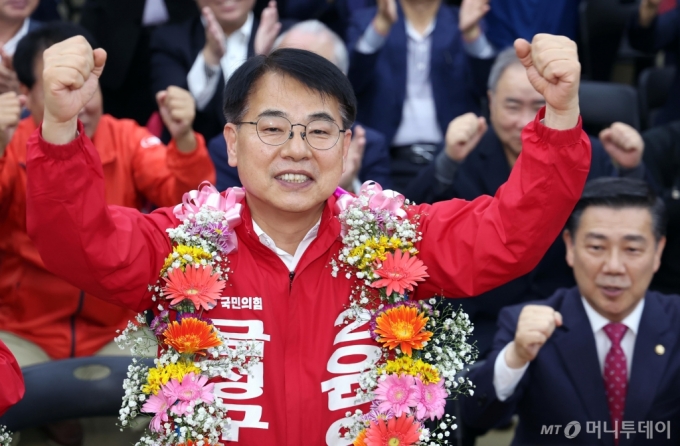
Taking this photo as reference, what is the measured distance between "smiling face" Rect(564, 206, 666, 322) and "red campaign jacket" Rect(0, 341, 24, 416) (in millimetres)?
2427

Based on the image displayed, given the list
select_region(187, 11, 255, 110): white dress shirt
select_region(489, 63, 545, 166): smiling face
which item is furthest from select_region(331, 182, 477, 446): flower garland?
select_region(187, 11, 255, 110): white dress shirt

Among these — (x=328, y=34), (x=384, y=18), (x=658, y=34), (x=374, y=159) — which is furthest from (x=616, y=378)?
(x=658, y=34)

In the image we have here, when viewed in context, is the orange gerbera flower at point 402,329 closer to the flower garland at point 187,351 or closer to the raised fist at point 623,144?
the flower garland at point 187,351

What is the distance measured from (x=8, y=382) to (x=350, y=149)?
239cm

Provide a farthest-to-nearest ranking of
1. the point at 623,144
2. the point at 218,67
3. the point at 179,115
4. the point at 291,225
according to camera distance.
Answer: the point at 218,67 < the point at 623,144 < the point at 179,115 < the point at 291,225

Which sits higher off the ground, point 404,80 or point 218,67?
point 404,80

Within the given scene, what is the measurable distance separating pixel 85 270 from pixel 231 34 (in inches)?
129

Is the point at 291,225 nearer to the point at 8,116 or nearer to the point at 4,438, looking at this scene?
the point at 4,438

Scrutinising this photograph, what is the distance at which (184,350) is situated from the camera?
9.06 feet

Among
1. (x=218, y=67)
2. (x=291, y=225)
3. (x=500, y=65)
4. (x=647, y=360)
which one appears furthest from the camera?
(x=218, y=67)

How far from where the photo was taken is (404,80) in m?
5.72

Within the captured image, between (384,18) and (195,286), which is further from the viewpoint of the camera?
(384,18)

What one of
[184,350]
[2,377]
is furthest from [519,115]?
[2,377]

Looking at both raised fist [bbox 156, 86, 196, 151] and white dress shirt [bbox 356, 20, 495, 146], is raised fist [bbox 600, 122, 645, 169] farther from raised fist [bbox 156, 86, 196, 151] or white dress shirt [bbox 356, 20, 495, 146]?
raised fist [bbox 156, 86, 196, 151]
